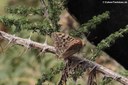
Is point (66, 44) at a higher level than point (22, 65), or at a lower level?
lower

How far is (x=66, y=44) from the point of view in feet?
2.76

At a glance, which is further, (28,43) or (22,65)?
(22,65)

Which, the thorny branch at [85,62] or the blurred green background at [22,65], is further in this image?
the blurred green background at [22,65]

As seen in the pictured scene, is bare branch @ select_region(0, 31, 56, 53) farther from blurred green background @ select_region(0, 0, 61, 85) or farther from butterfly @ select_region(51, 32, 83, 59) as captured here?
blurred green background @ select_region(0, 0, 61, 85)

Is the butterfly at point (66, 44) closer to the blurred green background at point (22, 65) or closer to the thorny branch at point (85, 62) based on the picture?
the thorny branch at point (85, 62)

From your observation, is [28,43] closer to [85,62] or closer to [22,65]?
[85,62]

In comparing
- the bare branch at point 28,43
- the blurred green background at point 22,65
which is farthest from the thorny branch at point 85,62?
the blurred green background at point 22,65

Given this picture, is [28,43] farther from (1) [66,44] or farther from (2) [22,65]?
(2) [22,65]

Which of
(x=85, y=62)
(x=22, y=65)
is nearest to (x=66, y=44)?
(x=85, y=62)

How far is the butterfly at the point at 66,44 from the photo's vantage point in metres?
0.84

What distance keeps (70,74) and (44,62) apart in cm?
175

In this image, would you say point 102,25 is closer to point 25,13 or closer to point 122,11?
point 122,11

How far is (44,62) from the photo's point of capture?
2.70 meters

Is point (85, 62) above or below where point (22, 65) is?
below
